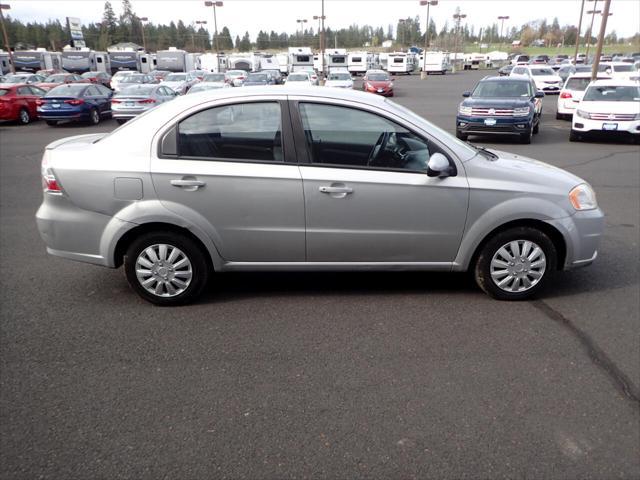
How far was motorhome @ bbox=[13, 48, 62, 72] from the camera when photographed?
48312 mm

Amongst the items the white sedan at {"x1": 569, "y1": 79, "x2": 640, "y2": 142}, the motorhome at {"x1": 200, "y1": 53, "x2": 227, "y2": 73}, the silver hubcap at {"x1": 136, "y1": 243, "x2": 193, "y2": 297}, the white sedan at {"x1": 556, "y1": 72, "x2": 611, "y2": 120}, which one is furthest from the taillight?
the motorhome at {"x1": 200, "y1": 53, "x2": 227, "y2": 73}

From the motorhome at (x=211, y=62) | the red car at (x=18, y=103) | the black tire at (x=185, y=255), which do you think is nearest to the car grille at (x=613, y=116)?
the black tire at (x=185, y=255)

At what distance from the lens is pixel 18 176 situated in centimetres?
1046

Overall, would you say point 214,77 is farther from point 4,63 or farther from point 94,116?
point 4,63

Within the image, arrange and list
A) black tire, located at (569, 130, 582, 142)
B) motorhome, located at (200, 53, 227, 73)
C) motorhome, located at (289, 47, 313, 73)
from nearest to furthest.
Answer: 1. black tire, located at (569, 130, 582, 142)
2. motorhome, located at (289, 47, 313, 73)
3. motorhome, located at (200, 53, 227, 73)

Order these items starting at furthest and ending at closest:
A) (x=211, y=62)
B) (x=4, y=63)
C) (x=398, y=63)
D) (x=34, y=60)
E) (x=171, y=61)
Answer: (x=398, y=63), (x=211, y=62), (x=171, y=61), (x=4, y=63), (x=34, y=60)

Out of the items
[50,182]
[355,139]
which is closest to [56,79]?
[50,182]

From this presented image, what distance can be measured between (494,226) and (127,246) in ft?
10.2

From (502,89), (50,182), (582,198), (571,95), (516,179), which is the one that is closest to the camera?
(50,182)

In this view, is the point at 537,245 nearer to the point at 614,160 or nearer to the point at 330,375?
the point at 330,375

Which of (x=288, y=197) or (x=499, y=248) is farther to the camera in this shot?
(x=499, y=248)

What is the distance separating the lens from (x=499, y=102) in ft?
46.9

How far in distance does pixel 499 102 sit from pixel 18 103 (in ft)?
56.4

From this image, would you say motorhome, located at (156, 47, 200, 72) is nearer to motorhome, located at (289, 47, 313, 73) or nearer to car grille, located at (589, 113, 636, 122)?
motorhome, located at (289, 47, 313, 73)
